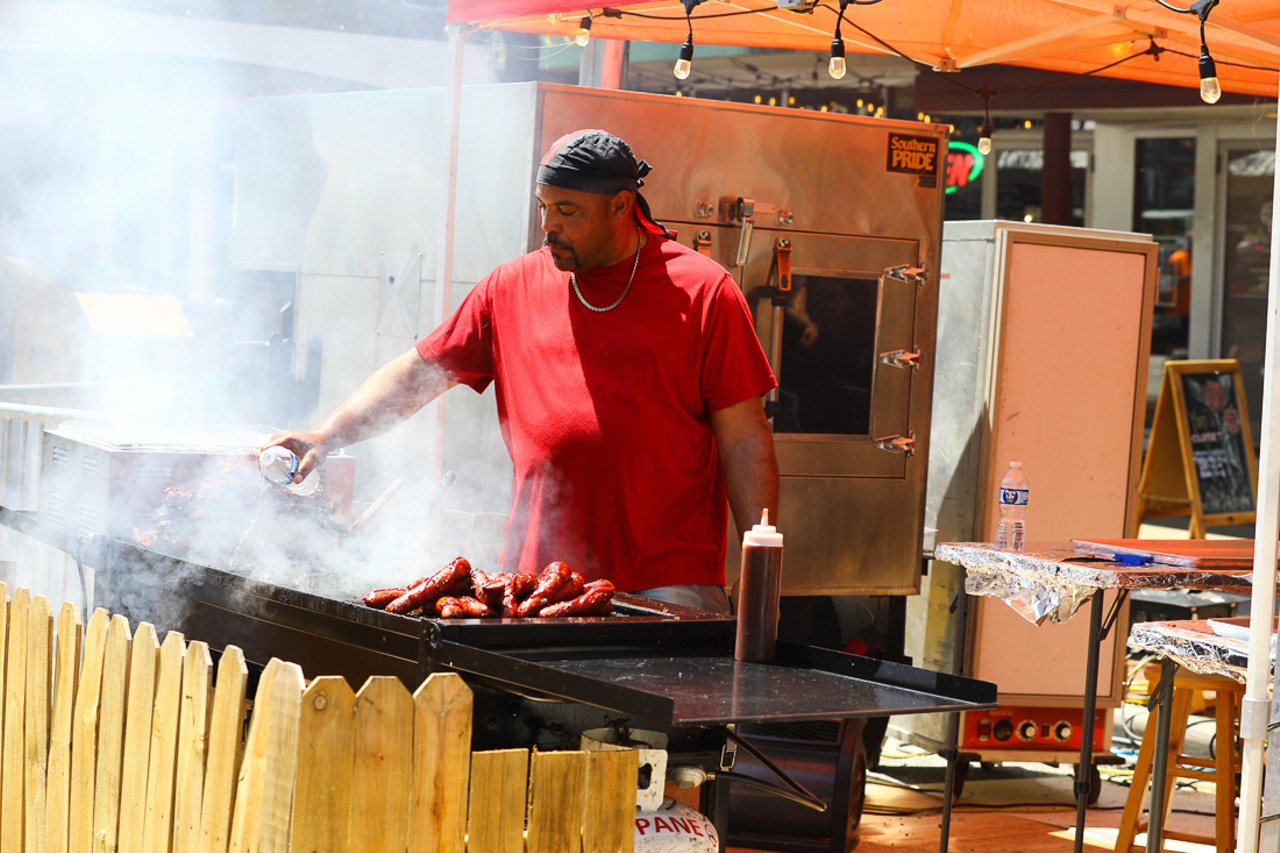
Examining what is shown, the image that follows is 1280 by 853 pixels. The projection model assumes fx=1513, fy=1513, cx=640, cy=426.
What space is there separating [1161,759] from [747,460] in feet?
5.93

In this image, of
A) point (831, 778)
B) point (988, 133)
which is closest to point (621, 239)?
point (831, 778)

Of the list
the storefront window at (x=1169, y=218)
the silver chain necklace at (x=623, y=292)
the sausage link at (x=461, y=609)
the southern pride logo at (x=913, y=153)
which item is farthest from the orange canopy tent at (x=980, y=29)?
the storefront window at (x=1169, y=218)

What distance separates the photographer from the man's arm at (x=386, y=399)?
14.6ft

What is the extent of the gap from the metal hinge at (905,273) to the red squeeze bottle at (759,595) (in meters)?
3.63

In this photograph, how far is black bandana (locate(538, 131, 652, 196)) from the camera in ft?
13.1

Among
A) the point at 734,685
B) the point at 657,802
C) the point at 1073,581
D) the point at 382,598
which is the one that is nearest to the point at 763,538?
the point at 734,685

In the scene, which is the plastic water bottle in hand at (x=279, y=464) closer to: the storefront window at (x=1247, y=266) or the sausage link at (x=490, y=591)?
the sausage link at (x=490, y=591)

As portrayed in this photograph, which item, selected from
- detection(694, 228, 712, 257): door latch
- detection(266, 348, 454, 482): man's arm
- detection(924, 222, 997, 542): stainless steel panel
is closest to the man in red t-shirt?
detection(266, 348, 454, 482): man's arm

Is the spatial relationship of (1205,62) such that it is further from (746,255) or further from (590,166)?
(746,255)

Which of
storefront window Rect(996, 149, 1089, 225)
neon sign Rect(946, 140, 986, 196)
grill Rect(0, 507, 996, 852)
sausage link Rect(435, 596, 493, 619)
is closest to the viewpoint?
grill Rect(0, 507, 996, 852)

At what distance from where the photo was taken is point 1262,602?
3.40 m

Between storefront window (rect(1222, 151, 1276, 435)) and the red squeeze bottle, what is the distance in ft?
35.6

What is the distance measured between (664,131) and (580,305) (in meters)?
1.99

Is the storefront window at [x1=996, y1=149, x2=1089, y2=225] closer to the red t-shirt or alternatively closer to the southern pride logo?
the southern pride logo
